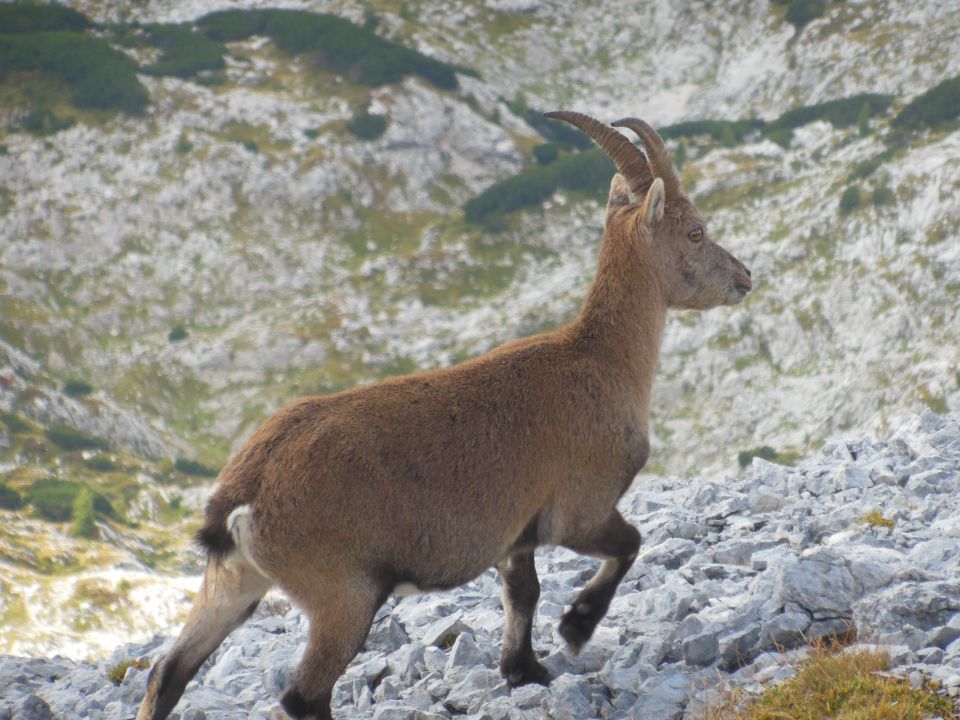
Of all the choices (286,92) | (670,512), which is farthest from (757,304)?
(670,512)

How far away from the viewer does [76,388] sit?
8681 cm

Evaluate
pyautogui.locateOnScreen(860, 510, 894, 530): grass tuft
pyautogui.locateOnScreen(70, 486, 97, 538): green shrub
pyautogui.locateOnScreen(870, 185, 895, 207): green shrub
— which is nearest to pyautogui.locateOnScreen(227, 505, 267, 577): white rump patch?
pyautogui.locateOnScreen(860, 510, 894, 530): grass tuft

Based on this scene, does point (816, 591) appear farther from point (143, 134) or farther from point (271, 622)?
point (143, 134)

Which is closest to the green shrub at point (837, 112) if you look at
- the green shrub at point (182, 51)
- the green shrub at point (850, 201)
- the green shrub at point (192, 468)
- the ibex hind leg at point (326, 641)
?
the green shrub at point (850, 201)

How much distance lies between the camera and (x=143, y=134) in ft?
364

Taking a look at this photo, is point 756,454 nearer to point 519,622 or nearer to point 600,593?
point 600,593

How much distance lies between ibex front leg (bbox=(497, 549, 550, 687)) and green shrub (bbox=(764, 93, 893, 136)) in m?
98.3

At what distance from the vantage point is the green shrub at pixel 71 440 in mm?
82562

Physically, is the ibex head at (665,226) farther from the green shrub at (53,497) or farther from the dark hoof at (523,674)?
the green shrub at (53,497)

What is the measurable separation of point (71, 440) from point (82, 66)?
50.6 meters

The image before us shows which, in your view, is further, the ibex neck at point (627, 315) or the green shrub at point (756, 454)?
the green shrub at point (756, 454)

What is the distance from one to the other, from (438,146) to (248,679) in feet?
352

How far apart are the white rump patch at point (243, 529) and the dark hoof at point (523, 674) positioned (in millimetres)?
2852

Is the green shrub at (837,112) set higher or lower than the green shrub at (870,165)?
higher
